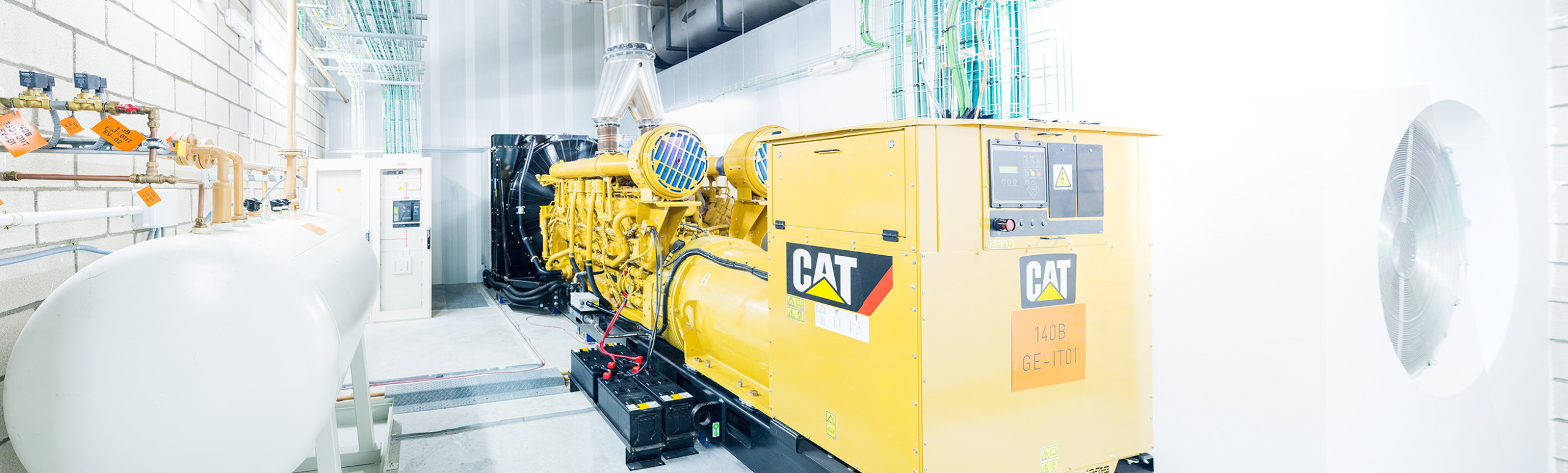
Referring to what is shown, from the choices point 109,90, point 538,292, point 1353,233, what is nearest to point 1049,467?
point 1353,233

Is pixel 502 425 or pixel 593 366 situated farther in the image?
pixel 593 366

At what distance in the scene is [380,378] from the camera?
4.45m

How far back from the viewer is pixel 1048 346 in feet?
6.65

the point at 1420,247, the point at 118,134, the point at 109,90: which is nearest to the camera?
the point at 118,134

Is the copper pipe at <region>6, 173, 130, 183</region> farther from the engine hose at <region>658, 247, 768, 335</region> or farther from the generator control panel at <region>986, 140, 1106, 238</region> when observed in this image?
the generator control panel at <region>986, 140, 1106, 238</region>

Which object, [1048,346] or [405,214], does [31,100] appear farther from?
[405,214]

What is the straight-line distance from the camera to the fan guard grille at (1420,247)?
89.6 inches

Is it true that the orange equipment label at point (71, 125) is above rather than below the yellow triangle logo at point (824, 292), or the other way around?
above

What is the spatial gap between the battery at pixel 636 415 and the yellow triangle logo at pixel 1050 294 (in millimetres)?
1916

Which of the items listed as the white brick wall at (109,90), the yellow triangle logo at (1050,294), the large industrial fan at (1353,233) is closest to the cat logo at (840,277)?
the yellow triangle logo at (1050,294)

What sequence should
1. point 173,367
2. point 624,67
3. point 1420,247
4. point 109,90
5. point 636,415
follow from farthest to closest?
1. point 624,67
2. point 636,415
3. point 1420,247
4. point 109,90
5. point 173,367

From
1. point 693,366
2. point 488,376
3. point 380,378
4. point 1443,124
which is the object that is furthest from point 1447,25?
point 380,378

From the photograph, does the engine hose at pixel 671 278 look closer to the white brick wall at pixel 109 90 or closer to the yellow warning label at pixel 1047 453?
the yellow warning label at pixel 1047 453

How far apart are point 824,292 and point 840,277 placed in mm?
98
